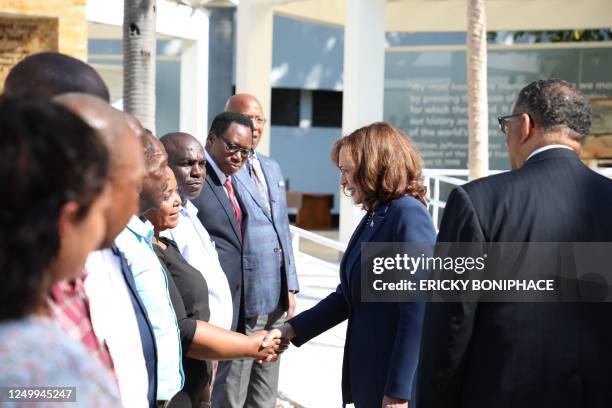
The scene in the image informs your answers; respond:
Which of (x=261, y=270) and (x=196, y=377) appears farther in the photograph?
(x=261, y=270)

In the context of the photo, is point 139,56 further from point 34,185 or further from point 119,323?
point 34,185

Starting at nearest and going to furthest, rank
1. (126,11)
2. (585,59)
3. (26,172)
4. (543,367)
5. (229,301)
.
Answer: (26,172) < (543,367) < (229,301) < (126,11) < (585,59)

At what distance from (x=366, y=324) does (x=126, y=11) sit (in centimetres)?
474

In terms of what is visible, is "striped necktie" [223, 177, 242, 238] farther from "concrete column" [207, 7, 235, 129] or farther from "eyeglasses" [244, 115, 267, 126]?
"concrete column" [207, 7, 235, 129]

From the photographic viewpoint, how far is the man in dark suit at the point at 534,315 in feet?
9.10

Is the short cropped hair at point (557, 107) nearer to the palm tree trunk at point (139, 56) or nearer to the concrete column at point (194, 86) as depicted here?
the palm tree trunk at point (139, 56)

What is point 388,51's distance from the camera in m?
16.2

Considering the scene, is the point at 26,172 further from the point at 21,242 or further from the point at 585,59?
the point at 585,59

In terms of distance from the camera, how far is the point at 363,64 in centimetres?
1245

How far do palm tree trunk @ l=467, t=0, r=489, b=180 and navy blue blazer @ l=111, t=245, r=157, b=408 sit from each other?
316 inches

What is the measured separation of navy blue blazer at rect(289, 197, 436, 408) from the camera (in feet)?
11.3

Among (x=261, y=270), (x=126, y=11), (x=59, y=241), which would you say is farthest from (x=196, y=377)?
(x=126, y=11)

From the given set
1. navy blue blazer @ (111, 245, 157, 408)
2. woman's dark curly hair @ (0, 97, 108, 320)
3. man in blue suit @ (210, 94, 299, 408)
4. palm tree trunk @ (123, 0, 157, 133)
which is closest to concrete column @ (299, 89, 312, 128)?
palm tree trunk @ (123, 0, 157, 133)

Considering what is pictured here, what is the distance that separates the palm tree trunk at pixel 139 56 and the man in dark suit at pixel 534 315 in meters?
5.11
